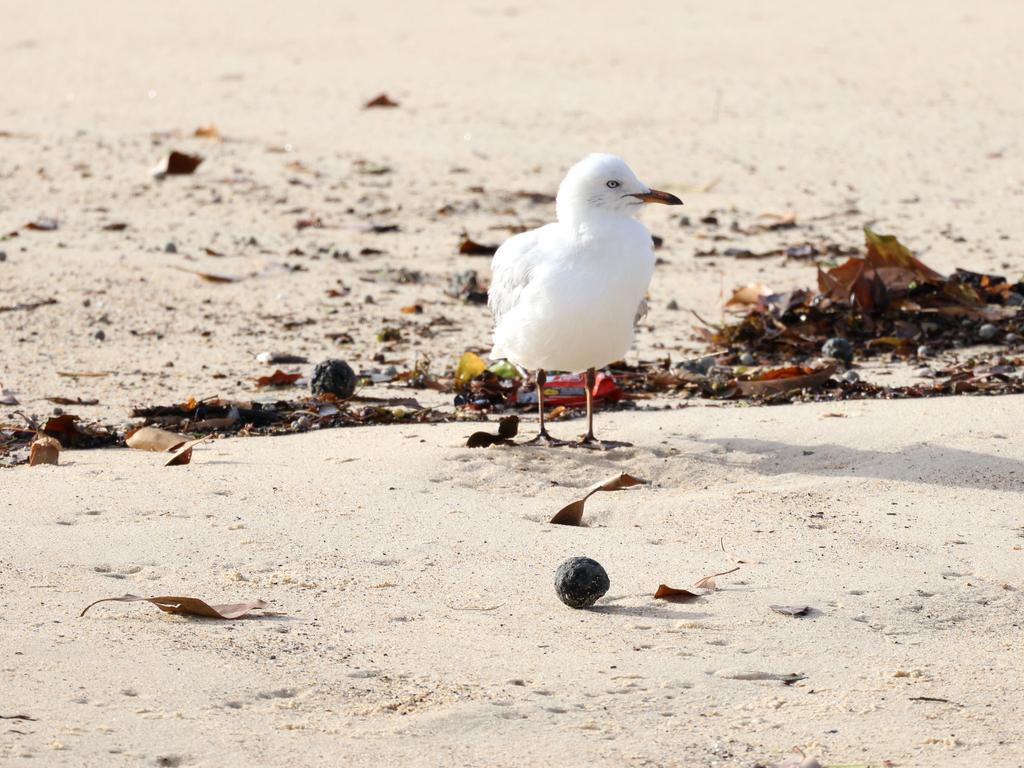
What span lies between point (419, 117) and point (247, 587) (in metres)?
9.18

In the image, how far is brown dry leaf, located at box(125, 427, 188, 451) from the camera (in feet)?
20.2

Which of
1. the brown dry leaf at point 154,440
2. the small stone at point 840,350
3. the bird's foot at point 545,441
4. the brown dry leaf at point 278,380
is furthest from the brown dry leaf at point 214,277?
the small stone at point 840,350

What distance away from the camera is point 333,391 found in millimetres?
6930

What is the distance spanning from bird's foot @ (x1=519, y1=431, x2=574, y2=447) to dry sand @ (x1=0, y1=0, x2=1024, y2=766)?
5.5 inches

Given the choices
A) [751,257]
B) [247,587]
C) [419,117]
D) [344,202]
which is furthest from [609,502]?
[419,117]

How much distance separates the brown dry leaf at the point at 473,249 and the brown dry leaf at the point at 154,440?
12.7ft

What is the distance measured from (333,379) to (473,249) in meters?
3.12

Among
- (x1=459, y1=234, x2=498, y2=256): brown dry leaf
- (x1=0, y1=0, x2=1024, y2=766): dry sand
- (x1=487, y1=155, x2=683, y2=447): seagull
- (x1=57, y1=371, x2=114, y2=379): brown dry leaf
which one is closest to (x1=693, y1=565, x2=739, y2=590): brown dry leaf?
(x1=0, y1=0, x2=1024, y2=766): dry sand

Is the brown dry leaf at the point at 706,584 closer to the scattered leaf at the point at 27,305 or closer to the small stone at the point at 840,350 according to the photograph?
the small stone at the point at 840,350

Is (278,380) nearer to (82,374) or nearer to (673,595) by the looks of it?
(82,374)

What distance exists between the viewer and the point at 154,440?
6.20m

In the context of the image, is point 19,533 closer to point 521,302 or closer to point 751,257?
point 521,302

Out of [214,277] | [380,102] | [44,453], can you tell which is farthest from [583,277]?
[380,102]

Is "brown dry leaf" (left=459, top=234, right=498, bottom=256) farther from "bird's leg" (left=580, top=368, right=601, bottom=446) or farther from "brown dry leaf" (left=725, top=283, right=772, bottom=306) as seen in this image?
"bird's leg" (left=580, top=368, right=601, bottom=446)
